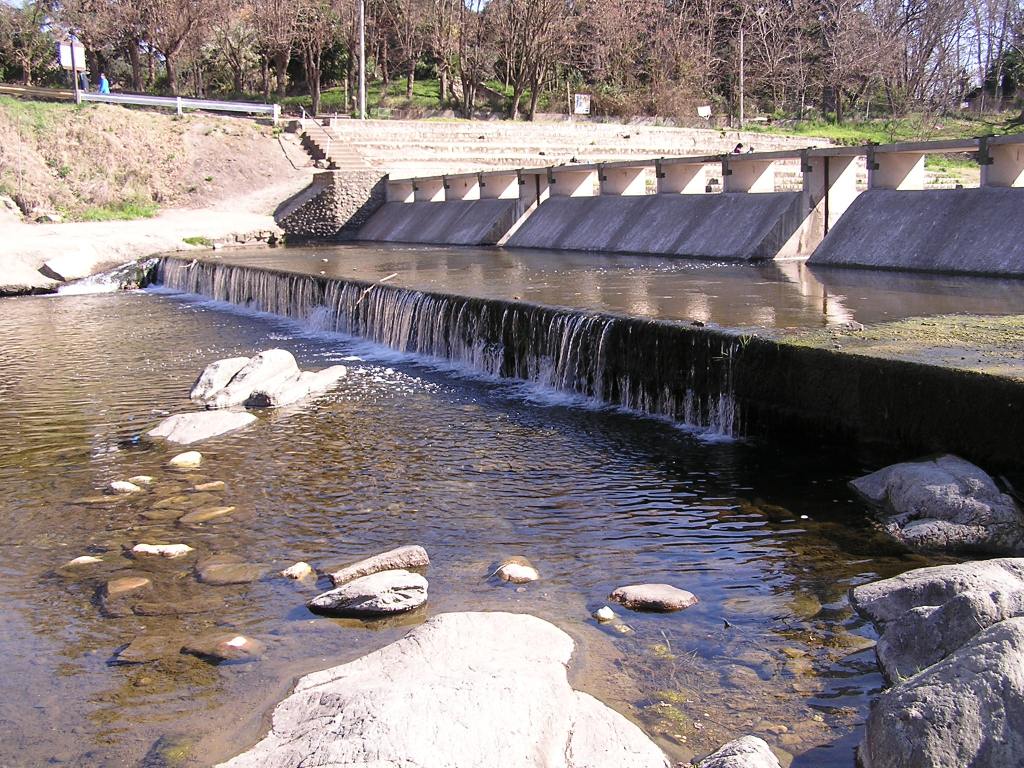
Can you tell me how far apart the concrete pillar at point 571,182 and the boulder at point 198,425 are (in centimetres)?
1593

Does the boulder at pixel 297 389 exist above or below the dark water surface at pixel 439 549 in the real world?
above

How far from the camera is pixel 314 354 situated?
15422 millimetres

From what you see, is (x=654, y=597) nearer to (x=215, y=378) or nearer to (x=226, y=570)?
(x=226, y=570)

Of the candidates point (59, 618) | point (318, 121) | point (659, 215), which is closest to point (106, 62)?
point (318, 121)

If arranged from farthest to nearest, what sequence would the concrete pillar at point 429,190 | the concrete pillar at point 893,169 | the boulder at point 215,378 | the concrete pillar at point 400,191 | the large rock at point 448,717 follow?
the concrete pillar at point 400,191
the concrete pillar at point 429,190
the concrete pillar at point 893,169
the boulder at point 215,378
the large rock at point 448,717

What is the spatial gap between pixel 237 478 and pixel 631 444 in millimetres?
3560

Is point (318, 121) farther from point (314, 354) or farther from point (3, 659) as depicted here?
point (3, 659)

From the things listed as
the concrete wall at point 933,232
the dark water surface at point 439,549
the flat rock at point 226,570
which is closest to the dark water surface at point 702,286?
the concrete wall at point 933,232

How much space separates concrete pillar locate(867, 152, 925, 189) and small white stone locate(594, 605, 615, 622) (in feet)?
44.4

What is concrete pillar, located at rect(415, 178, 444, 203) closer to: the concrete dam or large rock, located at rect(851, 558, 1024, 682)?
the concrete dam

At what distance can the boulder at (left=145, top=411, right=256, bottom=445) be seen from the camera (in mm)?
10453

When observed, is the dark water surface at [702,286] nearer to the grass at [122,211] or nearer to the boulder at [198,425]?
the boulder at [198,425]

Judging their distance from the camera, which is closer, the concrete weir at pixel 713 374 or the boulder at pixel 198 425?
the concrete weir at pixel 713 374

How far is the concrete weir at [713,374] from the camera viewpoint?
7.63 meters
